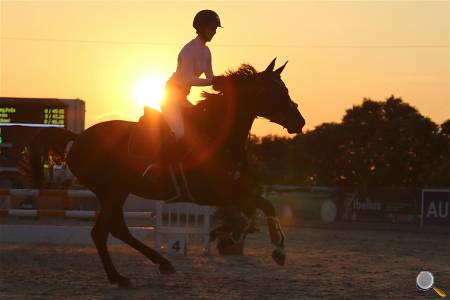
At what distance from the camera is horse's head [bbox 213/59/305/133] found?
34.4 feet

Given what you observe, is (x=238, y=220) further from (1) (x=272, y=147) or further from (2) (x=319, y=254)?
(1) (x=272, y=147)

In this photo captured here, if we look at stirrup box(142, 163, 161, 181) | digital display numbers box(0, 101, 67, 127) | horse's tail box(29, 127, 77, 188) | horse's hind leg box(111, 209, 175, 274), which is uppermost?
digital display numbers box(0, 101, 67, 127)

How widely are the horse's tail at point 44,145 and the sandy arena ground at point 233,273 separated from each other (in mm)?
1388

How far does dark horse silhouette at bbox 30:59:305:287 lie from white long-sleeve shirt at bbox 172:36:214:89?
0.38 m

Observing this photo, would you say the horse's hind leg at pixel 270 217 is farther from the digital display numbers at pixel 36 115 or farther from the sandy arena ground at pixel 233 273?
the digital display numbers at pixel 36 115

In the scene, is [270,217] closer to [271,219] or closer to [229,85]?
[271,219]

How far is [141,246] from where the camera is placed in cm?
1161

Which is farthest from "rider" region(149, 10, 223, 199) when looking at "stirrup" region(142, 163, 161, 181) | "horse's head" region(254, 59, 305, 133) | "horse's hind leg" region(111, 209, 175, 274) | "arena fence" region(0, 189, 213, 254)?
"arena fence" region(0, 189, 213, 254)

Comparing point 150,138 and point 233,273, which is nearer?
point 150,138

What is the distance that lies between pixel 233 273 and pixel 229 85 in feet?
9.80

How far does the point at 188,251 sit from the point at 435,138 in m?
41.7

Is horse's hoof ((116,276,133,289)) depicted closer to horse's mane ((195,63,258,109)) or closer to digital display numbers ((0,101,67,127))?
horse's mane ((195,63,258,109))

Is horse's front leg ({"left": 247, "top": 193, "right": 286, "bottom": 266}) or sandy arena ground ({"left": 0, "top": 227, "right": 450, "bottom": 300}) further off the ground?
horse's front leg ({"left": 247, "top": 193, "right": 286, "bottom": 266})

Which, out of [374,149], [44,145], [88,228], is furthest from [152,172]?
[374,149]
